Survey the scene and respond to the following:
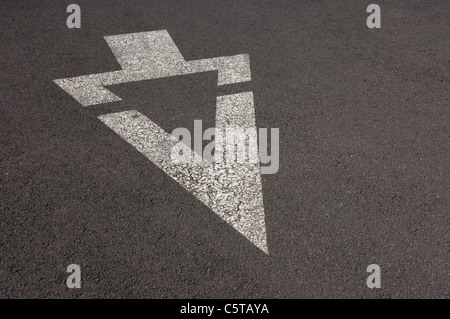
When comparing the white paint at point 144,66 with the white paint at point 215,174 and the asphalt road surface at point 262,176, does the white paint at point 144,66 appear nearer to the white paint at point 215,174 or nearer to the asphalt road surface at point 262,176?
the asphalt road surface at point 262,176

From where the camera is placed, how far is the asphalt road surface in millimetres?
3480

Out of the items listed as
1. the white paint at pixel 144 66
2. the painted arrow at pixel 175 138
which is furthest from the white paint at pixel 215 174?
the white paint at pixel 144 66

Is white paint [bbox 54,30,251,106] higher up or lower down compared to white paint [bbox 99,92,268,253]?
higher up

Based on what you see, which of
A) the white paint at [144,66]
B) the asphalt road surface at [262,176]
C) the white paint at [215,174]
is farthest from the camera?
the white paint at [144,66]

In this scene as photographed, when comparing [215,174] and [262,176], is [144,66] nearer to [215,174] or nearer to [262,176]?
[215,174]

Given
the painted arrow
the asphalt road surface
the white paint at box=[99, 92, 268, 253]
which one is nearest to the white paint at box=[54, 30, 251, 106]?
the painted arrow

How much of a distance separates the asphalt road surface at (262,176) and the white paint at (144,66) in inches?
4.2

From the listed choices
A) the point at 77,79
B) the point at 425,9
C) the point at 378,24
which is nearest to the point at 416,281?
the point at 77,79

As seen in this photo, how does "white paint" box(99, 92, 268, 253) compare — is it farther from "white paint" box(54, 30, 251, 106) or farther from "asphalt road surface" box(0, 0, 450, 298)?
"white paint" box(54, 30, 251, 106)

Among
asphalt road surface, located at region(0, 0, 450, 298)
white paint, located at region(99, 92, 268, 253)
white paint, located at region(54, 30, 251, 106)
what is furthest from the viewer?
white paint, located at region(54, 30, 251, 106)

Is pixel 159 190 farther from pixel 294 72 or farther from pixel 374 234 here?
pixel 294 72

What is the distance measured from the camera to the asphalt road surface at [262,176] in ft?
11.4
